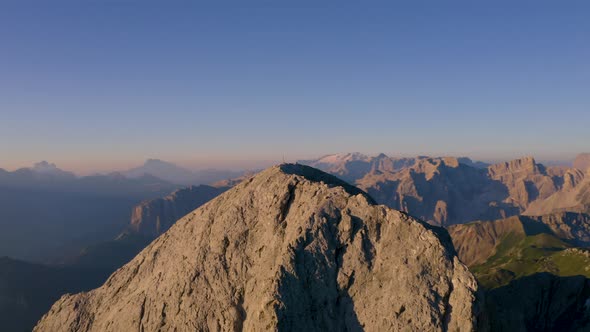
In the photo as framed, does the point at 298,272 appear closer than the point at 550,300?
Yes

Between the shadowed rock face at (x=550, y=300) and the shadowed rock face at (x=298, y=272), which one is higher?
the shadowed rock face at (x=298, y=272)

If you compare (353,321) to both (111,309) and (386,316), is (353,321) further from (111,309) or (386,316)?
(111,309)

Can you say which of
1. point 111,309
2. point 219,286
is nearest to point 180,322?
point 219,286

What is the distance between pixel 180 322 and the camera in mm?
36719

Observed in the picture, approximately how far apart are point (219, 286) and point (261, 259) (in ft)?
14.8

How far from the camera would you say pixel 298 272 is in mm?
33812

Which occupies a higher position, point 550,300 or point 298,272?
point 298,272

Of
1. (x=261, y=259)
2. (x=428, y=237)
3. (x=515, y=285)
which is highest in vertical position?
(x=428, y=237)

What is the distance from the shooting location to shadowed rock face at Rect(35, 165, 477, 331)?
31.5m

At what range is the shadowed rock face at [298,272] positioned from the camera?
1240 inches

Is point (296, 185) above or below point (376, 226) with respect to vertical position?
above

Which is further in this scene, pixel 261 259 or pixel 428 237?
pixel 261 259

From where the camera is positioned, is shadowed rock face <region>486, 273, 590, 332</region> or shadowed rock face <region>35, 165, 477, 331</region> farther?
shadowed rock face <region>486, 273, 590, 332</region>

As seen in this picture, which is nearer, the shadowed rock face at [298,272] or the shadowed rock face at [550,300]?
the shadowed rock face at [298,272]
